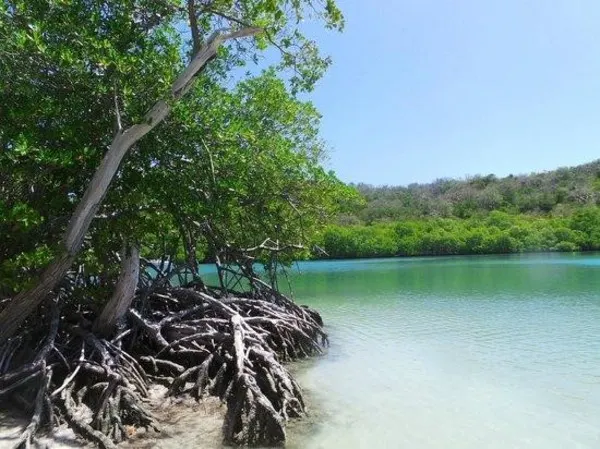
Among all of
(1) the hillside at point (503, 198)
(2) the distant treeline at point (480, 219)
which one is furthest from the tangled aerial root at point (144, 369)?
(1) the hillside at point (503, 198)

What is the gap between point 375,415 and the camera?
7.10 meters

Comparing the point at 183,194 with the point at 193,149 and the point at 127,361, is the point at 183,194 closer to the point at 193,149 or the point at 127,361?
the point at 193,149

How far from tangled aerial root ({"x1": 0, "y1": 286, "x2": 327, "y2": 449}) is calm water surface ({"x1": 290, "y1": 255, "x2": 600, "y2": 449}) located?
620mm

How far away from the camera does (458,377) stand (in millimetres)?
9180

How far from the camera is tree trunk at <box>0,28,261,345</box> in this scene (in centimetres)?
588

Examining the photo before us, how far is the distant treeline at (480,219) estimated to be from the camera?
68625 millimetres

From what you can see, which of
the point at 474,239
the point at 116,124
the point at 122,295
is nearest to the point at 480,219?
the point at 474,239

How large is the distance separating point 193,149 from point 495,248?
6716cm

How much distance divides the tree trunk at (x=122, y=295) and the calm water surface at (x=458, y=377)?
3035mm

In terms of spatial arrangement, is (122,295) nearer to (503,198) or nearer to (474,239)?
(474,239)

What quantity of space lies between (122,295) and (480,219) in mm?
83218

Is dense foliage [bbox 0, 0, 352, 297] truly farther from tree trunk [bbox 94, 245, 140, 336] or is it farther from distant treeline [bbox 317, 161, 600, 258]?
distant treeline [bbox 317, 161, 600, 258]

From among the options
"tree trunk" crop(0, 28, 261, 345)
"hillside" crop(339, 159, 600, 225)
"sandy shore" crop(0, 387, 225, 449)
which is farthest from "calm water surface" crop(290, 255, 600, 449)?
"hillside" crop(339, 159, 600, 225)

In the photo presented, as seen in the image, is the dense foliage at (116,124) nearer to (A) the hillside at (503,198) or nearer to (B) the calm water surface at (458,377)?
(B) the calm water surface at (458,377)
